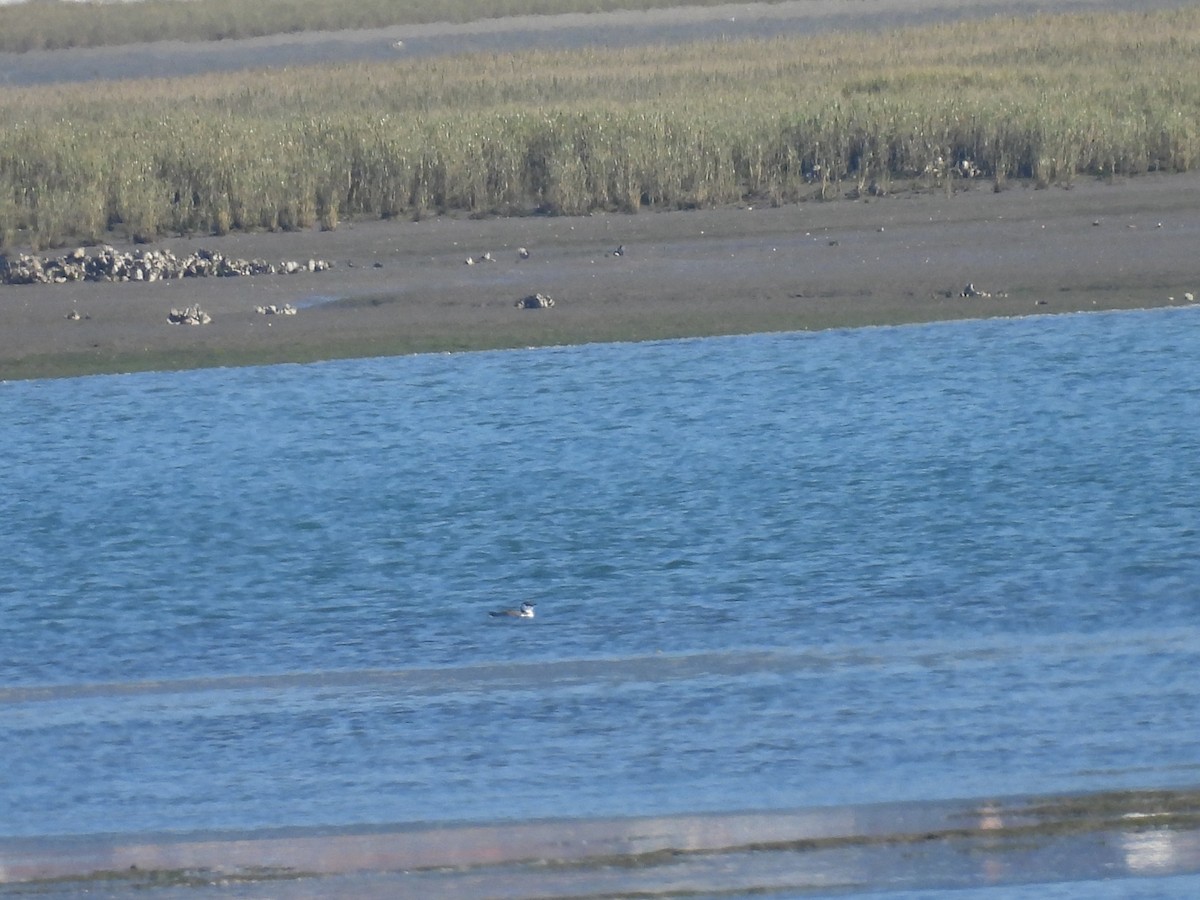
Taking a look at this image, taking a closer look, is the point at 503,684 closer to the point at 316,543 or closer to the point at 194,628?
the point at 194,628

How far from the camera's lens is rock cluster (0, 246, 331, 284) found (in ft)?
53.7

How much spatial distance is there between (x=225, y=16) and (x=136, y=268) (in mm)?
41065

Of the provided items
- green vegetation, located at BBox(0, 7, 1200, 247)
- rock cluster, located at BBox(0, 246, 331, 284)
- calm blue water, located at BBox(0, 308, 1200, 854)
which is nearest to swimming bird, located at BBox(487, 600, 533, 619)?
calm blue water, located at BBox(0, 308, 1200, 854)

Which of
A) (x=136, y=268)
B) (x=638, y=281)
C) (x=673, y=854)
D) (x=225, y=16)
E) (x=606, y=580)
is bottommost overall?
(x=225, y=16)

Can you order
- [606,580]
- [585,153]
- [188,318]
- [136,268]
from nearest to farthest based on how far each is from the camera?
[606,580]
[188,318]
[136,268]
[585,153]

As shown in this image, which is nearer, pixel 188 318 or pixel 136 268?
pixel 188 318

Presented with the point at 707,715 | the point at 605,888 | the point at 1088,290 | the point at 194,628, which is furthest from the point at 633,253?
the point at 605,888

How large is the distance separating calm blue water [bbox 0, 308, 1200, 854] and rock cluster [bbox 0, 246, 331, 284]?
278 cm

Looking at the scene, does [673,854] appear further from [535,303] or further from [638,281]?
[638,281]

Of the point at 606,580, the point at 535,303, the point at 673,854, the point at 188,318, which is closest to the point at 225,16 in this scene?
the point at 188,318

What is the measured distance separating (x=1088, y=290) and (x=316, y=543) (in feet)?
24.4

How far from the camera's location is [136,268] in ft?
53.8

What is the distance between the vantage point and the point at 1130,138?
759 inches

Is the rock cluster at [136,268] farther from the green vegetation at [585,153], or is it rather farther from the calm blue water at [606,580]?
the calm blue water at [606,580]
